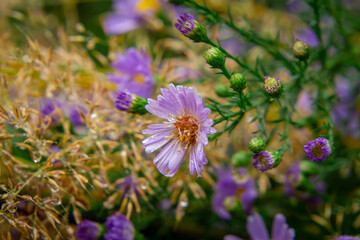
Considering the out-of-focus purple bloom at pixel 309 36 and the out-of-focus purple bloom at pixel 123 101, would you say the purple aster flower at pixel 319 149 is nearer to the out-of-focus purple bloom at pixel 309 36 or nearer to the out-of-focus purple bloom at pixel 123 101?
the out-of-focus purple bloom at pixel 123 101

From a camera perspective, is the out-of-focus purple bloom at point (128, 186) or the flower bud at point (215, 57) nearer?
the flower bud at point (215, 57)

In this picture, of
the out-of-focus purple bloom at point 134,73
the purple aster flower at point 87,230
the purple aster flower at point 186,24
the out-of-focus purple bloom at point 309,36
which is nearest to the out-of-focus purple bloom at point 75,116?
the out-of-focus purple bloom at point 134,73

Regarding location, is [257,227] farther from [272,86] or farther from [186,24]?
[186,24]

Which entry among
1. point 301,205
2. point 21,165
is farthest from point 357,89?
point 21,165

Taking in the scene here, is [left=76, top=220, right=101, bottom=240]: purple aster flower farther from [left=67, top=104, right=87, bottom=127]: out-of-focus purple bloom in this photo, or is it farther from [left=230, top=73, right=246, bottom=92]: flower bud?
[left=230, top=73, right=246, bottom=92]: flower bud

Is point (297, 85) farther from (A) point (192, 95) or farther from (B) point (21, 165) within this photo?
(B) point (21, 165)
